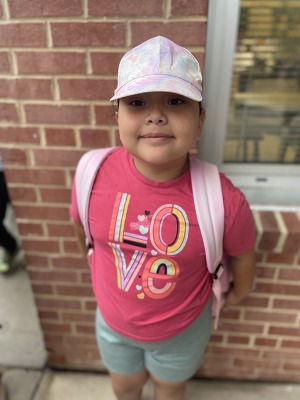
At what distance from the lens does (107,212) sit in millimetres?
1289

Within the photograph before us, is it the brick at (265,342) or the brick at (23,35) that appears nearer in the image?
the brick at (23,35)

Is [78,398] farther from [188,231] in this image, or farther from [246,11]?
[246,11]

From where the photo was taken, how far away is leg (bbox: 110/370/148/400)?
1654 mm

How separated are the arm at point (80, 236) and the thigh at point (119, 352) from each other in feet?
0.99

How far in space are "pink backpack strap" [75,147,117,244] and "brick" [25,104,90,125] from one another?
0.66 feet

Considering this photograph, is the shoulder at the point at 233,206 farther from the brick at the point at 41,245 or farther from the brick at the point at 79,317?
the brick at the point at 79,317

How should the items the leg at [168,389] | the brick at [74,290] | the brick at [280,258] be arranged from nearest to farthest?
the leg at [168,389] → the brick at [280,258] → the brick at [74,290]

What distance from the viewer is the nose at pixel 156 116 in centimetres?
103

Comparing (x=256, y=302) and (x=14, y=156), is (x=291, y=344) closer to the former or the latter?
(x=256, y=302)

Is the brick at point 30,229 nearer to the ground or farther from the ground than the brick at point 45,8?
nearer to the ground

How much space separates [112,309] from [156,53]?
2.95 feet

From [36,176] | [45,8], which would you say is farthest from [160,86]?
[36,176]

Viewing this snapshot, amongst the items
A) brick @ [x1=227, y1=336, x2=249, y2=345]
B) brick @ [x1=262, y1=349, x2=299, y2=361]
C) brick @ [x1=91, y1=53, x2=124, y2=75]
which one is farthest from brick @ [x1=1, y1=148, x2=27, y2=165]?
brick @ [x1=262, y1=349, x2=299, y2=361]

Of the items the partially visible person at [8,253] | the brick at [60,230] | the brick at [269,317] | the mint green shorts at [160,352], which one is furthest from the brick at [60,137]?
the partially visible person at [8,253]
